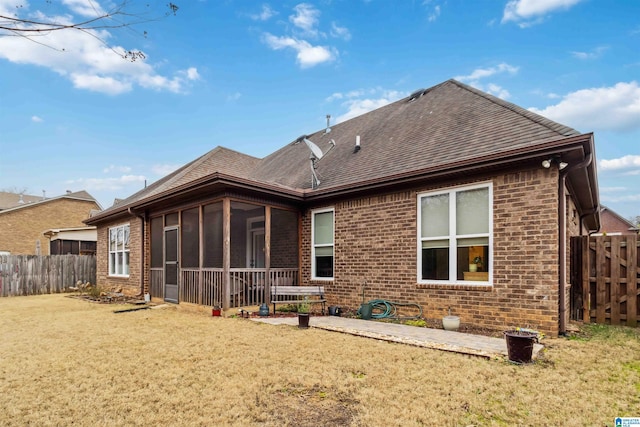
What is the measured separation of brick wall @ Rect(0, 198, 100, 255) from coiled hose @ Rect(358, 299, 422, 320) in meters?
23.8

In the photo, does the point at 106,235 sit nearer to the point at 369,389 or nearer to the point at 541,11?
the point at 369,389

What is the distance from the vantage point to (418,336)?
5984 millimetres

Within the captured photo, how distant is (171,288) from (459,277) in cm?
808

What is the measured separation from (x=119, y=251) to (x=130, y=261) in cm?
156

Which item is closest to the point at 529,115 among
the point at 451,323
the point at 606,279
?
the point at 606,279

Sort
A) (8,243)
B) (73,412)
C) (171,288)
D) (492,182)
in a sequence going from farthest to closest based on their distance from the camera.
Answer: (8,243)
(171,288)
(492,182)
(73,412)

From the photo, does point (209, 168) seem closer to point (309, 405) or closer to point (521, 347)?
point (309, 405)

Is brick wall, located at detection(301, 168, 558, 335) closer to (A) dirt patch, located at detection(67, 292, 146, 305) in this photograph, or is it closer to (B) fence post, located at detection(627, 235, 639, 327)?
(B) fence post, located at detection(627, 235, 639, 327)

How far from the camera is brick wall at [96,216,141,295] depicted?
12.7 m

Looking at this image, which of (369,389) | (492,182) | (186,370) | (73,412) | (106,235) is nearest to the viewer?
(73,412)

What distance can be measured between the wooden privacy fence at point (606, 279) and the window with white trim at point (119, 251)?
553 inches

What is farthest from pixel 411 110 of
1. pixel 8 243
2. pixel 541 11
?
pixel 8 243

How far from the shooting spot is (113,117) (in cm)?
1520

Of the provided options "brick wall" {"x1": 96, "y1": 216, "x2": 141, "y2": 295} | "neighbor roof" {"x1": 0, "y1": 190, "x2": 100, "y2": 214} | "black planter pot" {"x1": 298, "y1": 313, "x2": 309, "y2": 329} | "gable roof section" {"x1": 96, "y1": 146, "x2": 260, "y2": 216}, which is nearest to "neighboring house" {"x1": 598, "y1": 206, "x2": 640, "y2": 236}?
"gable roof section" {"x1": 96, "y1": 146, "x2": 260, "y2": 216}
